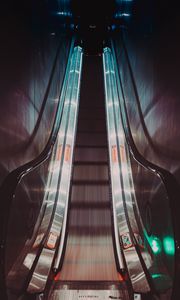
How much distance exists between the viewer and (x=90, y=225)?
553cm

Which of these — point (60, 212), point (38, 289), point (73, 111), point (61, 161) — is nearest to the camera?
point (38, 289)

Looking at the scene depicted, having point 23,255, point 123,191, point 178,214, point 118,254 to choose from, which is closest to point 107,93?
point 123,191

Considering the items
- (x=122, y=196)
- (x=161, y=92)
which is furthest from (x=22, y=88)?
(x=122, y=196)

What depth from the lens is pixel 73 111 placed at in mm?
7934

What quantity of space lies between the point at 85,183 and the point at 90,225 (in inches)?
41.2

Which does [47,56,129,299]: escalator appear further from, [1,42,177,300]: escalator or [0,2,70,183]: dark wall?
[0,2,70,183]: dark wall

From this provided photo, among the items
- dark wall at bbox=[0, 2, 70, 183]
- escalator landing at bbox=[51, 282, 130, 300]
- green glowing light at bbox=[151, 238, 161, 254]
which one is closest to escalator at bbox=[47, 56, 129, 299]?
escalator landing at bbox=[51, 282, 130, 300]

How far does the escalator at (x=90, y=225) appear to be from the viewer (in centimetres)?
393

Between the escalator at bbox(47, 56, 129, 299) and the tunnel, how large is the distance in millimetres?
18

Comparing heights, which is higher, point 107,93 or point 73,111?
point 107,93

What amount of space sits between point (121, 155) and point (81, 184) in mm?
942

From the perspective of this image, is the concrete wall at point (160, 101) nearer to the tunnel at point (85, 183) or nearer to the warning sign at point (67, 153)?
the tunnel at point (85, 183)

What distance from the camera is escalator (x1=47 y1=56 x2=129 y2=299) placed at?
155 inches

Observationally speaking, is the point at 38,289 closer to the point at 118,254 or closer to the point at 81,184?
the point at 118,254
